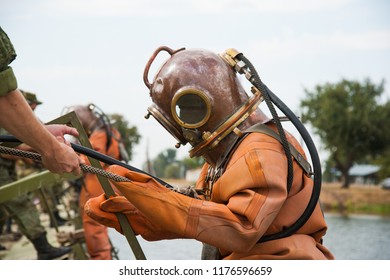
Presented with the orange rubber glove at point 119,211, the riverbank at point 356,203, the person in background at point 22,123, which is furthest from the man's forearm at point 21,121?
the riverbank at point 356,203

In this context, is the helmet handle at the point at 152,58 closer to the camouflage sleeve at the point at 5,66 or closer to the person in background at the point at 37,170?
the camouflage sleeve at the point at 5,66

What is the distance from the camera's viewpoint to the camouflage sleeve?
2.57 m

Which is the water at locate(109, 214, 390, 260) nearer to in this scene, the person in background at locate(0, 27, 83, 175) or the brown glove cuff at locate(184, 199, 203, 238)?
the brown glove cuff at locate(184, 199, 203, 238)

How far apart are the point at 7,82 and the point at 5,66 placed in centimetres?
6

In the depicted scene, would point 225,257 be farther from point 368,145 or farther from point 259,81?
point 368,145

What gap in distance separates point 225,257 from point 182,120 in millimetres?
692

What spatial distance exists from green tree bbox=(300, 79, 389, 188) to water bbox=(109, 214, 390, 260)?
63.6ft

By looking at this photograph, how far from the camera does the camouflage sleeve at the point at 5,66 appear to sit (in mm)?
2574

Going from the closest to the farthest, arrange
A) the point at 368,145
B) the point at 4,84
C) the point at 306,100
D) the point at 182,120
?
1. the point at 4,84
2. the point at 182,120
3. the point at 368,145
4. the point at 306,100

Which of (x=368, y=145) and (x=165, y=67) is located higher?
(x=165, y=67)

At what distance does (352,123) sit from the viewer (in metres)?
34.3

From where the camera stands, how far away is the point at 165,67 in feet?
10.9
